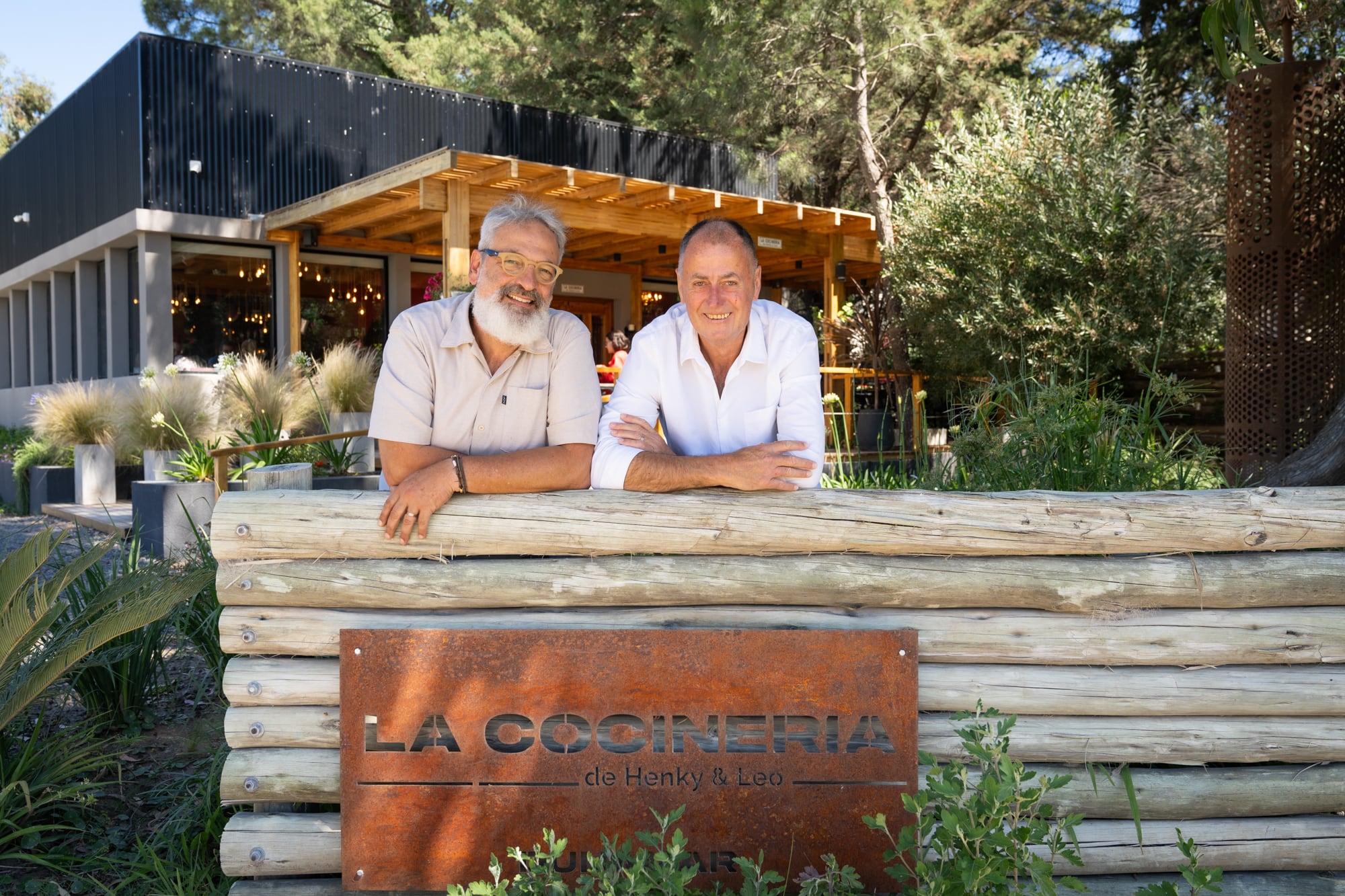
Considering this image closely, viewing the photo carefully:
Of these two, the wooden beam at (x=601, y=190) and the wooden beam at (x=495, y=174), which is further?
the wooden beam at (x=601, y=190)

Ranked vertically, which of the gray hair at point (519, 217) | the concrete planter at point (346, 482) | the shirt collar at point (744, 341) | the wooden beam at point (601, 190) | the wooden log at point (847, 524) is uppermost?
the wooden beam at point (601, 190)

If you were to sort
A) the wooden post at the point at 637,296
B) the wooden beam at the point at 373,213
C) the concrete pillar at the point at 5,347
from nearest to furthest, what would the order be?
the wooden beam at the point at 373,213
the wooden post at the point at 637,296
the concrete pillar at the point at 5,347

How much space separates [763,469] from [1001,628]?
723mm

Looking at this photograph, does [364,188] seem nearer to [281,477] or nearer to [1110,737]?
[281,477]

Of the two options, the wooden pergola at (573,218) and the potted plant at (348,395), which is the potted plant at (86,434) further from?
the wooden pergola at (573,218)

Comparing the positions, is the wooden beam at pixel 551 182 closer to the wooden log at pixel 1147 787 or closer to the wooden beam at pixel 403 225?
the wooden beam at pixel 403 225

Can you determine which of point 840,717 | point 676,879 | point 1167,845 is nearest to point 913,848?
point 840,717

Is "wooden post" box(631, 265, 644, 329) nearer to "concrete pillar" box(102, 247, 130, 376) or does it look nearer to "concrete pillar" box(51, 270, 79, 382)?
"concrete pillar" box(102, 247, 130, 376)

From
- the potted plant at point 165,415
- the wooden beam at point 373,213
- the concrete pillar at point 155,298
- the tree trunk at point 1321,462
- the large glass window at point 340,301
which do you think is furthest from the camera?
the large glass window at point 340,301

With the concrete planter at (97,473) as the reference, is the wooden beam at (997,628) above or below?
below

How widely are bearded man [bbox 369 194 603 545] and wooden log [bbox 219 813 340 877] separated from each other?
944mm

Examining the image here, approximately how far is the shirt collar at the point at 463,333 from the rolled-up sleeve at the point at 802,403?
73 centimetres

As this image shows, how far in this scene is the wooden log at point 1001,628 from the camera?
2.49 metres

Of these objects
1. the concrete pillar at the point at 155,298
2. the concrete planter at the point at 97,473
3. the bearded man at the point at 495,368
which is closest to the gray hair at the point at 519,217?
the bearded man at the point at 495,368
